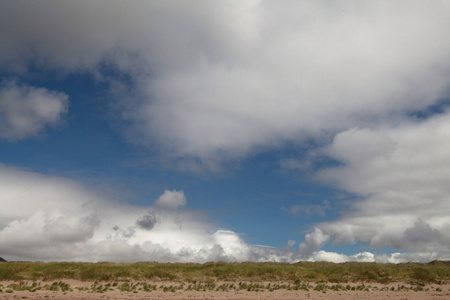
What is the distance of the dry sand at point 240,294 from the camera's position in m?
34.4

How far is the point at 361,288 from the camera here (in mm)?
43594

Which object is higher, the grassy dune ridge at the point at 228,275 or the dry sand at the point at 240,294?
the grassy dune ridge at the point at 228,275

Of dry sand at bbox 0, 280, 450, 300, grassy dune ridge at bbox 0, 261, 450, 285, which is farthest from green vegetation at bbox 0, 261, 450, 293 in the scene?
dry sand at bbox 0, 280, 450, 300

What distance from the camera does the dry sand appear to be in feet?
113

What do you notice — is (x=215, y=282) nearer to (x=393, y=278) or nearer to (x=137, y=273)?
(x=137, y=273)

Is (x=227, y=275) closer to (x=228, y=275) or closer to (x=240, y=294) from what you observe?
(x=228, y=275)

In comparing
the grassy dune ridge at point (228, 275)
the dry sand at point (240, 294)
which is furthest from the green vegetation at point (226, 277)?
the dry sand at point (240, 294)

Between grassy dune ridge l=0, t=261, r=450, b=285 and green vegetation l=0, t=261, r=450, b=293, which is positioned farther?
grassy dune ridge l=0, t=261, r=450, b=285

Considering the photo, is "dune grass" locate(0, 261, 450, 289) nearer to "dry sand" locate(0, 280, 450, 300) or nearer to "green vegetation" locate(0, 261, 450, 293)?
"green vegetation" locate(0, 261, 450, 293)

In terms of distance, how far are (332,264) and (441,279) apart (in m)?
32.5

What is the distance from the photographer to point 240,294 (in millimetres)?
38312

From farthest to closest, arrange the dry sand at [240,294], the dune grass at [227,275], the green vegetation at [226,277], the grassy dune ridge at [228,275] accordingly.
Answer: the grassy dune ridge at [228,275] < the dune grass at [227,275] < the green vegetation at [226,277] < the dry sand at [240,294]

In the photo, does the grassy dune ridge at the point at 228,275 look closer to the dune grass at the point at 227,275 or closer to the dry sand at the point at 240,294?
the dune grass at the point at 227,275

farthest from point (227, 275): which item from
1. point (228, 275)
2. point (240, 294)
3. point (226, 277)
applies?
point (240, 294)
